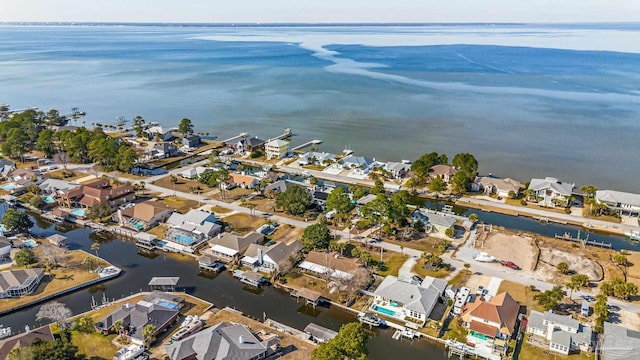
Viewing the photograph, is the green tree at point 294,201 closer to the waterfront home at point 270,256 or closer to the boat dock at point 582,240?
the waterfront home at point 270,256

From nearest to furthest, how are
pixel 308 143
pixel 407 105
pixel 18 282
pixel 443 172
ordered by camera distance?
pixel 18 282 → pixel 443 172 → pixel 308 143 → pixel 407 105

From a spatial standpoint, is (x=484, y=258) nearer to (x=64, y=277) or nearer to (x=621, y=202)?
(x=621, y=202)

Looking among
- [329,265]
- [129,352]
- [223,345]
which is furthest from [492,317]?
[129,352]

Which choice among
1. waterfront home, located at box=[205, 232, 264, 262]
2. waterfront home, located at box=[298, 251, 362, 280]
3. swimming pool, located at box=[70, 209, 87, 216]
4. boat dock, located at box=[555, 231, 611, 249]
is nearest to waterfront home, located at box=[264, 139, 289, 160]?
waterfront home, located at box=[205, 232, 264, 262]

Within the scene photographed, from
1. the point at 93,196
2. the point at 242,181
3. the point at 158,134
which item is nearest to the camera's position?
the point at 93,196

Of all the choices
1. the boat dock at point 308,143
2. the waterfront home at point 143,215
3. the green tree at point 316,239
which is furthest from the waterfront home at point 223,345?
the boat dock at point 308,143

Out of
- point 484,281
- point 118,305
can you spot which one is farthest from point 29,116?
point 484,281

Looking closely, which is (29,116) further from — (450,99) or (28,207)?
(450,99)
